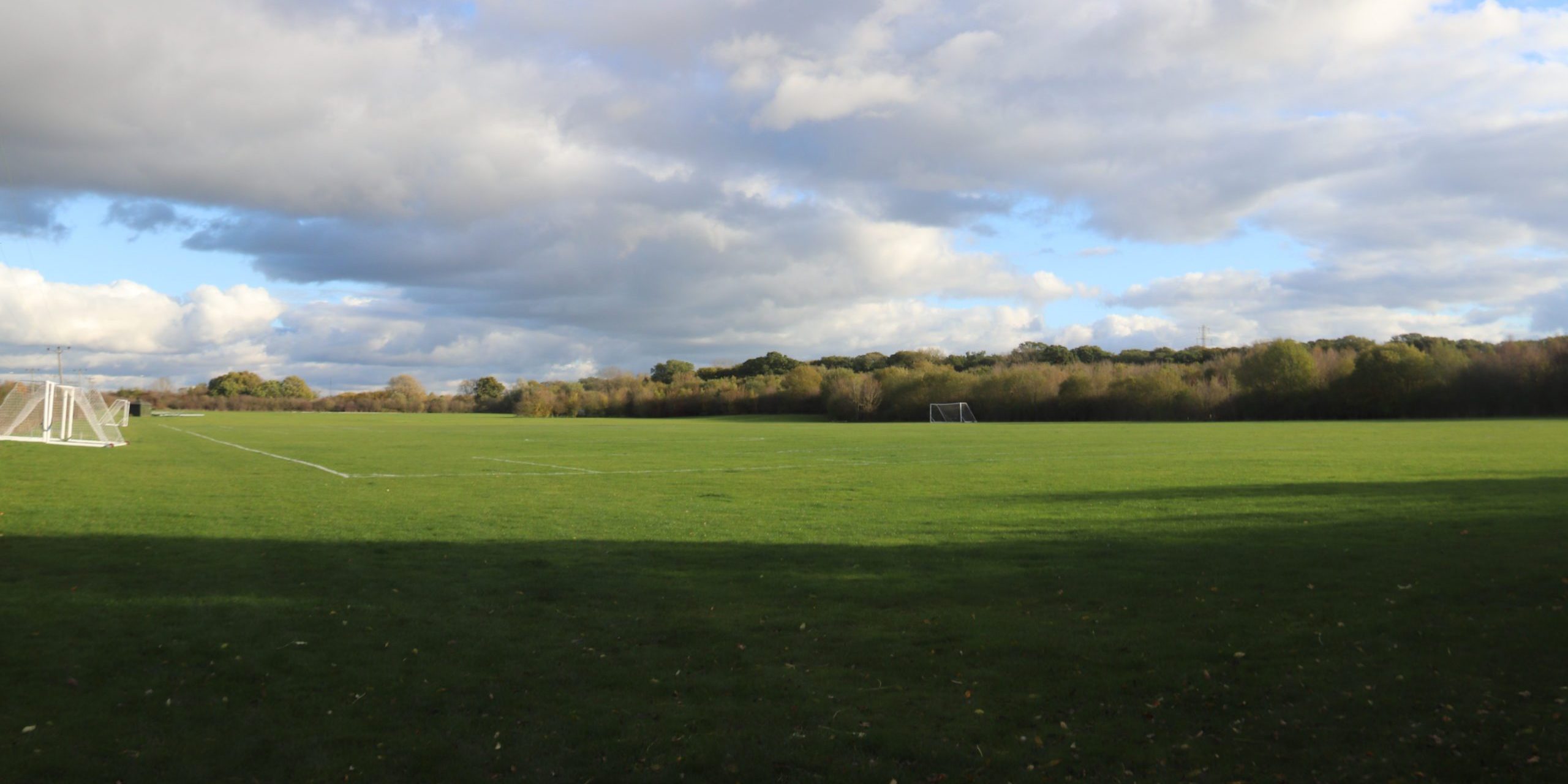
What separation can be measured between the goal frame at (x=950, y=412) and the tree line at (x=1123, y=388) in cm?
314

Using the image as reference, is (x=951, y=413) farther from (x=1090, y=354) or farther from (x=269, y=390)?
(x=269, y=390)

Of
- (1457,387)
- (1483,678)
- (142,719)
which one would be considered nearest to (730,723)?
(142,719)

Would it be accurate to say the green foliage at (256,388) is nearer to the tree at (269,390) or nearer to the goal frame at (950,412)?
the tree at (269,390)

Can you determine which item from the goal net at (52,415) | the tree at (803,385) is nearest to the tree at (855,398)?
the tree at (803,385)

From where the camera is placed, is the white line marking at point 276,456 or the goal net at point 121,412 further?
the goal net at point 121,412

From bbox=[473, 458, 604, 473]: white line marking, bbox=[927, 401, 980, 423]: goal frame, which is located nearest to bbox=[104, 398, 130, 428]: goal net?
bbox=[473, 458, 604, 473]: white line marking

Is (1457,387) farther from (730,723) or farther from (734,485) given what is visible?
(730,723)

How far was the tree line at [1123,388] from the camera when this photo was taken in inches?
2886

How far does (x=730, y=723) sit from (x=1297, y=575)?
681 cm

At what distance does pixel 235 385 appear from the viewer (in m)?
156

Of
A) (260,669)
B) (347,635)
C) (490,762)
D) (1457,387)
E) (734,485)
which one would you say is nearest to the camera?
(490,762)

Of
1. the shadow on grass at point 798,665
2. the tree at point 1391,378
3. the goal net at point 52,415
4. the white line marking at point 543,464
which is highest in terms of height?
the tree at point 1391,378

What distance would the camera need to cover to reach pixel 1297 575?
967 centimetres

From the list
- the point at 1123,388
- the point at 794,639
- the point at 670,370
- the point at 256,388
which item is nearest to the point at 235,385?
the point at 256,388
